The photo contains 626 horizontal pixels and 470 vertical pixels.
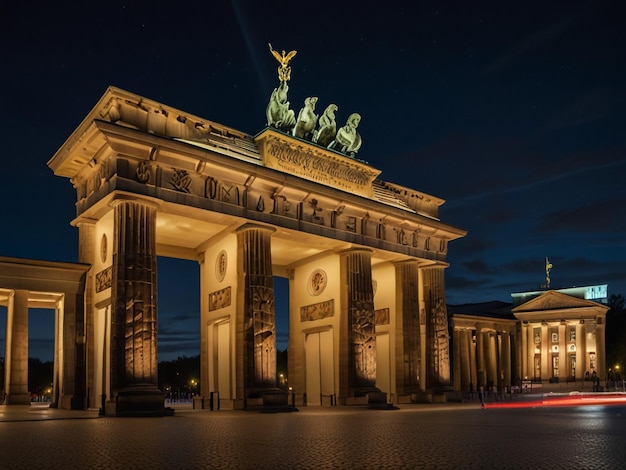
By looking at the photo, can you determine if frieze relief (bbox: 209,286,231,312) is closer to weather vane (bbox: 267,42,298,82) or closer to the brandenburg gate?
the brandenburg gate

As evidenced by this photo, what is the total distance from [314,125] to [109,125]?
1325cm

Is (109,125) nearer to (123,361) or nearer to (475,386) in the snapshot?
(123,361)

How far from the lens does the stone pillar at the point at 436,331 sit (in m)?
43.0

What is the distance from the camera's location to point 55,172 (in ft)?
105

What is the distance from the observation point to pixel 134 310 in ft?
89.3

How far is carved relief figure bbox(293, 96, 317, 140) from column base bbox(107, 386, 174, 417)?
16308 mm

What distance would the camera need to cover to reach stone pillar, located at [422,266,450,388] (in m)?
43.0

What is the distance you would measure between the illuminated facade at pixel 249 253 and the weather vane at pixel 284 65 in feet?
11.5

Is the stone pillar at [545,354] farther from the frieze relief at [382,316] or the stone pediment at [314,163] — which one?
the stone pediment at [314,163]

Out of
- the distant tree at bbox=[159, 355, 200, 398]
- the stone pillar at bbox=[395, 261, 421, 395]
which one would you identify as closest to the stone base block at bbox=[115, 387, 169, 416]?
the stone pillar at bbox=[395, 261, 421, 395]

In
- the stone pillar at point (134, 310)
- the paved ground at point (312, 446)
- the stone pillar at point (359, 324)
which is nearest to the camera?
the paved ground at point (312, 446)

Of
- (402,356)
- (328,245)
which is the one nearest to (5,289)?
(328,245)

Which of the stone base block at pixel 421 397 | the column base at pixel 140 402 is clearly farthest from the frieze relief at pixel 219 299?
the stone base block at pixel 421 397

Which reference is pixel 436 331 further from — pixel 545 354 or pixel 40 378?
pixel 40 378
